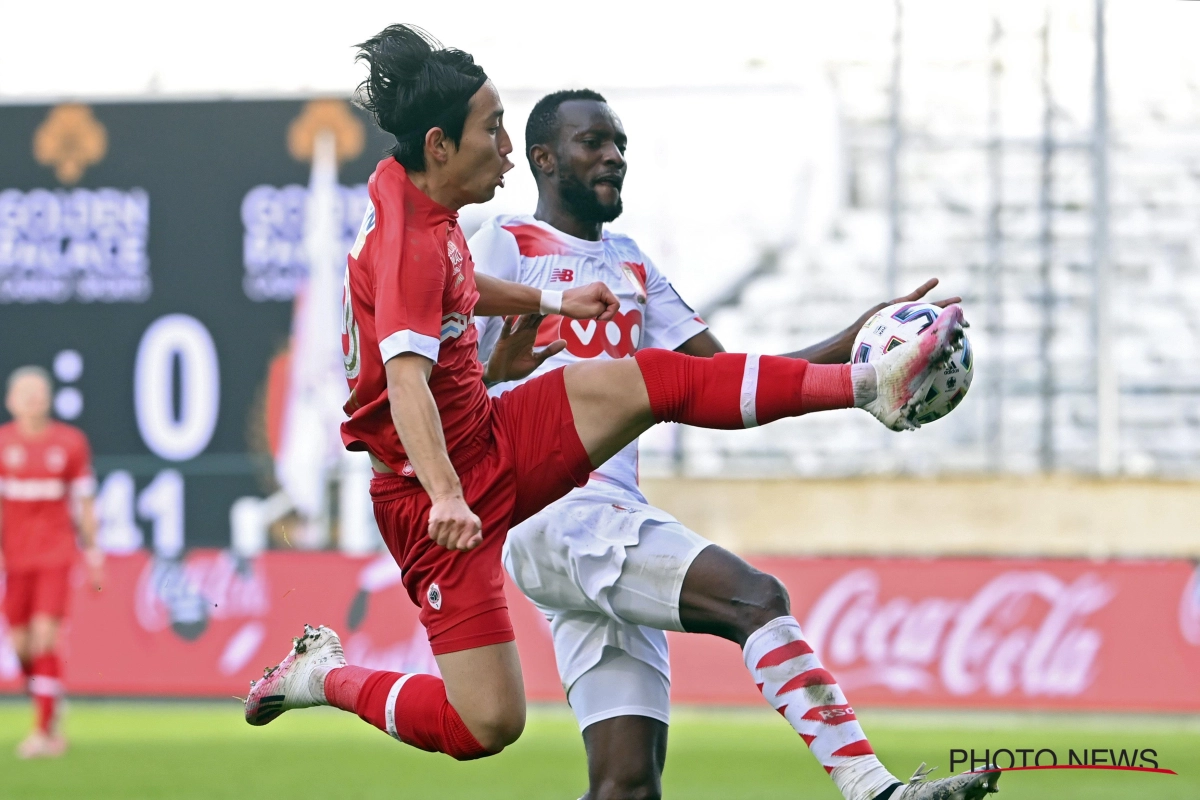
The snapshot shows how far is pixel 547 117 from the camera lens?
5.39 meters

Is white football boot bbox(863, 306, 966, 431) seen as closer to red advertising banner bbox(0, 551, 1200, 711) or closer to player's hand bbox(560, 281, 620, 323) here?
player's hand bbox(560, 281, 620, 323)

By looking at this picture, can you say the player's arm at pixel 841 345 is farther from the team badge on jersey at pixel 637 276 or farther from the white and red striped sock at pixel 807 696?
the white and red striped sock at pixel 807 696

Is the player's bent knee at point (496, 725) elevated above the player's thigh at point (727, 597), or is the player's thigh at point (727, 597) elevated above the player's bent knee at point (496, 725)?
the player's thigh at point (727, 597)

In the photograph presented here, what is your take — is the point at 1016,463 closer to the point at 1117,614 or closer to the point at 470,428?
the point at 1117,614

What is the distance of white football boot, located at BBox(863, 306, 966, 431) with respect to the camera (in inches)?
161

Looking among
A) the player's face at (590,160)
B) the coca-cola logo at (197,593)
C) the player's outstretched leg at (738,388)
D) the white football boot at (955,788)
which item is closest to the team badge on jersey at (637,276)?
the player's face at (590,160)

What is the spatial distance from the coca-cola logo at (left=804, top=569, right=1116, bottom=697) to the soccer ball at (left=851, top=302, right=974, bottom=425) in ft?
24.5

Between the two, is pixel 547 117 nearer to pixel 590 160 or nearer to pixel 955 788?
pixel 590 160

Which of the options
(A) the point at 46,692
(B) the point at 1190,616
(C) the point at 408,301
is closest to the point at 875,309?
(C) the point at 408,301

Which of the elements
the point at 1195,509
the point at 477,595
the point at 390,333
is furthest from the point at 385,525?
the point at 1195,509

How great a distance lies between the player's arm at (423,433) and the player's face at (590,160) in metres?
1.29

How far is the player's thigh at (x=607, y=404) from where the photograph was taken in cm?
435

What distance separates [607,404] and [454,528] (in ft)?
2.00

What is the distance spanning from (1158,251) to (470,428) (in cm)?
1339
